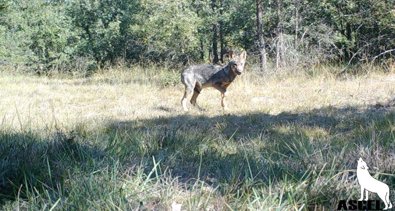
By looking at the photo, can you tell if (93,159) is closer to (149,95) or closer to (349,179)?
(349,179)

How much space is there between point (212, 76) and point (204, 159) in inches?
194

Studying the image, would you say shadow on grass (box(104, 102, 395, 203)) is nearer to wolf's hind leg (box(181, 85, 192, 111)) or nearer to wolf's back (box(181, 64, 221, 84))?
wolf's hind leg (box(181, 85, 192, 111))

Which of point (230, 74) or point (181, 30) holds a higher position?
point (181, 30)

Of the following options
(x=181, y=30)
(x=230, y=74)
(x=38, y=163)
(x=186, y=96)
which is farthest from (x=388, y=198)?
(x=181, y=30)

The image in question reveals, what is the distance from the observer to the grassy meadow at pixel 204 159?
2.51 meters

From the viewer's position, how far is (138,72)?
45.4 ft

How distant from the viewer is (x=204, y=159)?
3693mm

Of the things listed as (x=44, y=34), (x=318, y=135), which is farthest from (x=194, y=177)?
(x=44, y=34)

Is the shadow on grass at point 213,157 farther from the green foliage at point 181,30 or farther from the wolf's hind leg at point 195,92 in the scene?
the green foliage at point 181,30

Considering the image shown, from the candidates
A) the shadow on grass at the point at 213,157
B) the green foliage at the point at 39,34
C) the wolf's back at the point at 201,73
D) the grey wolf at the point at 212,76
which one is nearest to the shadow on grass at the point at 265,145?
the shadow on grass at the point at 213,157

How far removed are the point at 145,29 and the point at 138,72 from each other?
4654mm

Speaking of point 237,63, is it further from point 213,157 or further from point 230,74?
point 213,157

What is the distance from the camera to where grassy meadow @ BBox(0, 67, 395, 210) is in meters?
2.51

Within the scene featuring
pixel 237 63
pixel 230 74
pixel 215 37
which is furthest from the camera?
pixel 215 37
